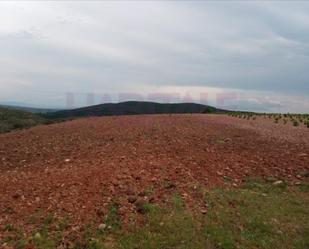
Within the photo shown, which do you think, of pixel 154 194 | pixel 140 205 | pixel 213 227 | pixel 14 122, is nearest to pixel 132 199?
pixel 140 205

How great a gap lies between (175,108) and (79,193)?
129 feet

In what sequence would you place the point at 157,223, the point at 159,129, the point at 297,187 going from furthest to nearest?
the point at 159,129 < the point at 297,187 < the point at 157,223

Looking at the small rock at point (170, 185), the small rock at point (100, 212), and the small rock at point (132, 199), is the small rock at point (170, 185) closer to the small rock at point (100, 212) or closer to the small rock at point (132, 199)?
the small rock at point (132, 199)

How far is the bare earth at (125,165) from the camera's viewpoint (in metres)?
7.30

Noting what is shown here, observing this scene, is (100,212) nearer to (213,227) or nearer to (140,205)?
(140,205)

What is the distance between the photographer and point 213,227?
6855mm

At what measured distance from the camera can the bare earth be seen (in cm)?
730

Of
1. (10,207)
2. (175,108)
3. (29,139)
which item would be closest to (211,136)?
(29,139)

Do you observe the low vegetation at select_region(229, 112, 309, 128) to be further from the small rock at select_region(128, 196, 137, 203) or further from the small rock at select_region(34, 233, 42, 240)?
the small rock at select_region(34, 233, 42, 240)

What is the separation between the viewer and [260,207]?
773 centimetres

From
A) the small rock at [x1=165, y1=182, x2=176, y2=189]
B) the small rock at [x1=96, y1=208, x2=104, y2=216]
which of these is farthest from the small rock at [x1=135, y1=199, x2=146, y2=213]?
the small rock at [x1=165, y1=182, x2=176, y2=189]

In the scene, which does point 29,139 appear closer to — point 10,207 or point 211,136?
point 211,136

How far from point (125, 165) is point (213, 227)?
8.89ft

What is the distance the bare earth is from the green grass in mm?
291
